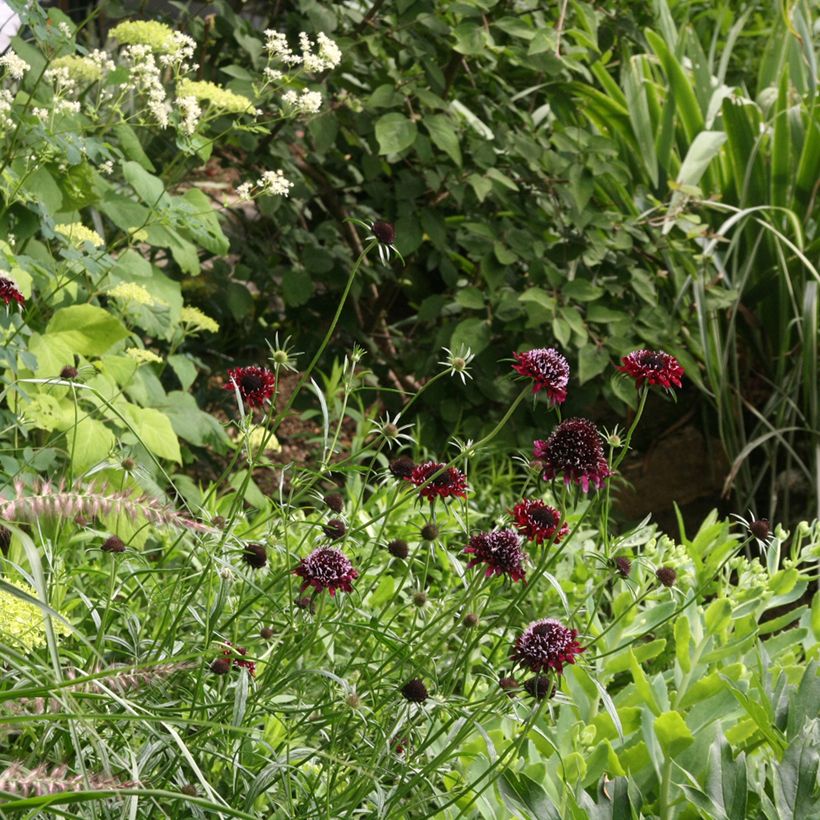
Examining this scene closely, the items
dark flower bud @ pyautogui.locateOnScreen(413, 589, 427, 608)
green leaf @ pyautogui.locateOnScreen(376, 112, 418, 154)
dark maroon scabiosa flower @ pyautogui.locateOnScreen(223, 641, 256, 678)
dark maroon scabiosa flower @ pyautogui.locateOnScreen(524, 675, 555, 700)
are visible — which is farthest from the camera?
green leaf @ pyautogui.locateOnScreen(376, 112, 418, 154)

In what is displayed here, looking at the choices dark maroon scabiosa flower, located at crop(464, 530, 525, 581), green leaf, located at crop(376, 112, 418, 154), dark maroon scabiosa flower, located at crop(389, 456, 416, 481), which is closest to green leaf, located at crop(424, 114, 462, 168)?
green leaf, located at crop(376, 112, 418, 154)

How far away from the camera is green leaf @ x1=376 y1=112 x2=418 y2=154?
282 centimetres

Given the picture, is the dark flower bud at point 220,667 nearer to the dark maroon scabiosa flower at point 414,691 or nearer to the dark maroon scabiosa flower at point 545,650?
the dark maroon scabiosa flower at point 414,691

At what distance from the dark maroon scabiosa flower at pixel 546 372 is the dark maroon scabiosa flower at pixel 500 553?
0.16 meters

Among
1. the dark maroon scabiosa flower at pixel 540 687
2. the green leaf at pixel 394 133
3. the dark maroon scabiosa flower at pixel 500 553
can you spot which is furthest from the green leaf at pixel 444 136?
the dark maroon scabiosa flower at pixel 540 687

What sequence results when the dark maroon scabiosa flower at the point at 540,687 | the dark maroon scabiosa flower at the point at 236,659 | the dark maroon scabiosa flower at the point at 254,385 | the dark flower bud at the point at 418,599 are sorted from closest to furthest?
1. the dark maroon scabiosa flower at the point at 540,687
2. the dark maroon scabiosa flower at the point at 236,659
3. the dark maroon scabiosa flower at the point at 254,385
4. the dark flower bud at the point at 418,599

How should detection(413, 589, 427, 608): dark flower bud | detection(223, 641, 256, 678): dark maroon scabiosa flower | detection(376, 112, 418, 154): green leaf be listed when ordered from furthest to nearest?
detection(376, 112, 418, 154): green leaf
detection(413, 589, 427, 608): dark flower bud
detection(223, 641, 256, 678): dark maroon scabiosa flower

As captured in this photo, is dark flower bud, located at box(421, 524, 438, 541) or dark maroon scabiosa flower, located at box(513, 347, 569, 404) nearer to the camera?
dark maroon scabiosa flower, located at box(513, 347, 569, 404)

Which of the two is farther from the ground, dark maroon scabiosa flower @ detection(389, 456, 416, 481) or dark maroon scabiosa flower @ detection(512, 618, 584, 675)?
dark maroon scabiosa flower @ detection(389, 456, 416, 481)

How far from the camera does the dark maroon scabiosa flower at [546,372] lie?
4.11 feet

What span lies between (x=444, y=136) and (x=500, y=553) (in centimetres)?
185

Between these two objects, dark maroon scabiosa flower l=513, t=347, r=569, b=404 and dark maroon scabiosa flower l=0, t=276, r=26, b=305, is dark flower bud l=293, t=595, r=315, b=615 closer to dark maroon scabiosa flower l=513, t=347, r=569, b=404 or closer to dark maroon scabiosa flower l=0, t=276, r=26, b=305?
dark maroon scabiosa flower l=513, t=347, r=569, b=404

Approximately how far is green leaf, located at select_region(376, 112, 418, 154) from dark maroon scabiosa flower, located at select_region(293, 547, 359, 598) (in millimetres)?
1745

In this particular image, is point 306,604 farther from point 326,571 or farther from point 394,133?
point 394,133
